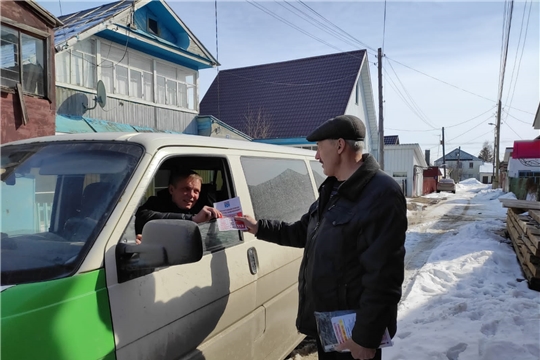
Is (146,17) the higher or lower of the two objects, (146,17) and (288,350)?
the higher

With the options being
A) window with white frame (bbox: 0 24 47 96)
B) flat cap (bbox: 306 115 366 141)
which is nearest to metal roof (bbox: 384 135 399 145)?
window with white frame (bbox: 0 24 47 96)

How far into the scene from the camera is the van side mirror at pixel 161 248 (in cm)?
170

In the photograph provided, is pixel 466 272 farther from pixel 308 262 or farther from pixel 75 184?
pixel 75 184

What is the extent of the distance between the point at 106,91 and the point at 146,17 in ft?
11.4

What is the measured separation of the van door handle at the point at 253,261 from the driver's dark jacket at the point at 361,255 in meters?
0.54

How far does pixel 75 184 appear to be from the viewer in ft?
6.83

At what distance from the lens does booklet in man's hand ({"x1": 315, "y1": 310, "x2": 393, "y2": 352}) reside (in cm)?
198

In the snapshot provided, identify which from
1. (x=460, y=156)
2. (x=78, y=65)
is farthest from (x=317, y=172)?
(x=460, y=156)

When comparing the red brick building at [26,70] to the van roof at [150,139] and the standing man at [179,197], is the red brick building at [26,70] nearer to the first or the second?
the standing man at [179,197]

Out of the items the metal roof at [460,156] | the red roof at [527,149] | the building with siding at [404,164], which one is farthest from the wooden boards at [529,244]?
the metal roof at [460,156]

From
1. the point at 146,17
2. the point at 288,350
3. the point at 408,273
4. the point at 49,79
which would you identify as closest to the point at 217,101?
the point at 146,17

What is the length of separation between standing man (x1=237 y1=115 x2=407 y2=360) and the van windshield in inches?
42.2

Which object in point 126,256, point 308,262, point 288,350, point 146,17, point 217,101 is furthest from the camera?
point 217,101

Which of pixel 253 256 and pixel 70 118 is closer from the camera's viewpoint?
pixel 253 256
